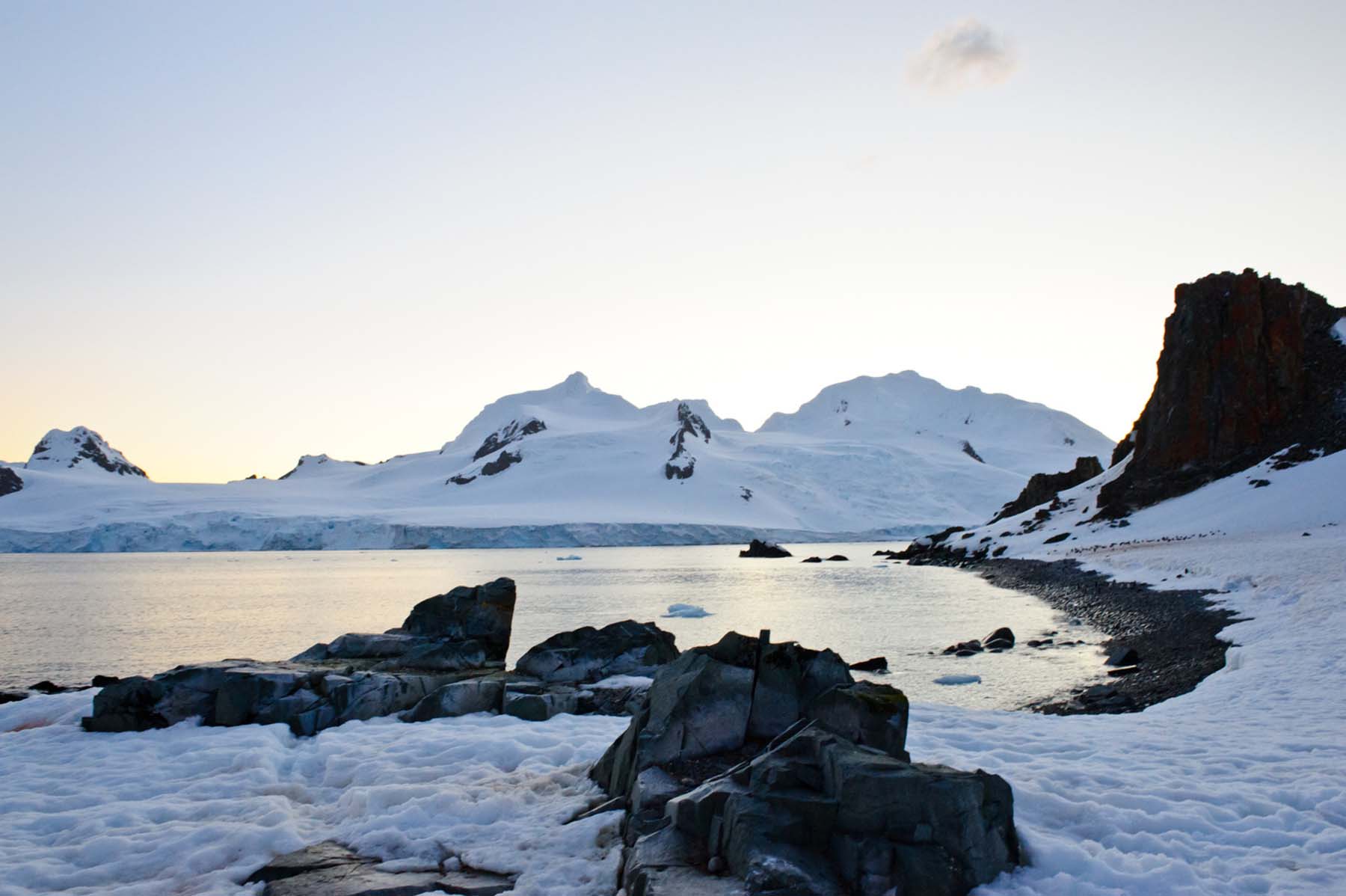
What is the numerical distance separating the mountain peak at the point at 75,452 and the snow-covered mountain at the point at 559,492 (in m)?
0.49

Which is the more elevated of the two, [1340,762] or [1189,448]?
[1189,448]

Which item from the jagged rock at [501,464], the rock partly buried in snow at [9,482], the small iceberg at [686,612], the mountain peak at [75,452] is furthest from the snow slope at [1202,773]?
the mountain peak at [75,452]

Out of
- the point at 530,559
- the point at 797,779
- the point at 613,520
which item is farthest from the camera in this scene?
the point at 613,520

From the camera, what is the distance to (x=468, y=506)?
125562mm

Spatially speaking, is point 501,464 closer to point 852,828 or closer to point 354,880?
point 354,880

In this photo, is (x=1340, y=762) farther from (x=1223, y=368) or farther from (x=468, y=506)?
(x=468, y=506)

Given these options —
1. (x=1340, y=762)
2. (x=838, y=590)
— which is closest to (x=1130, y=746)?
(x=1340, y=762)

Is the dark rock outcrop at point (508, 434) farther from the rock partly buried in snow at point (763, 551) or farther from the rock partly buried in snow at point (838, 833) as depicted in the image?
the rock partly buried in snow at point (838, 833)

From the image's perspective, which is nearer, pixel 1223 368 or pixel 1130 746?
pixel 1130 746

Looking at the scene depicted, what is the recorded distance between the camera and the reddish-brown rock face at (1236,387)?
181 ft

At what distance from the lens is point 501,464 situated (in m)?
146

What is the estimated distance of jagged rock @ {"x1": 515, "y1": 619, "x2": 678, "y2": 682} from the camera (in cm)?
1603

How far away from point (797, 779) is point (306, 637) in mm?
26682

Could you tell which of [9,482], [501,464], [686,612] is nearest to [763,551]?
[686,612]
